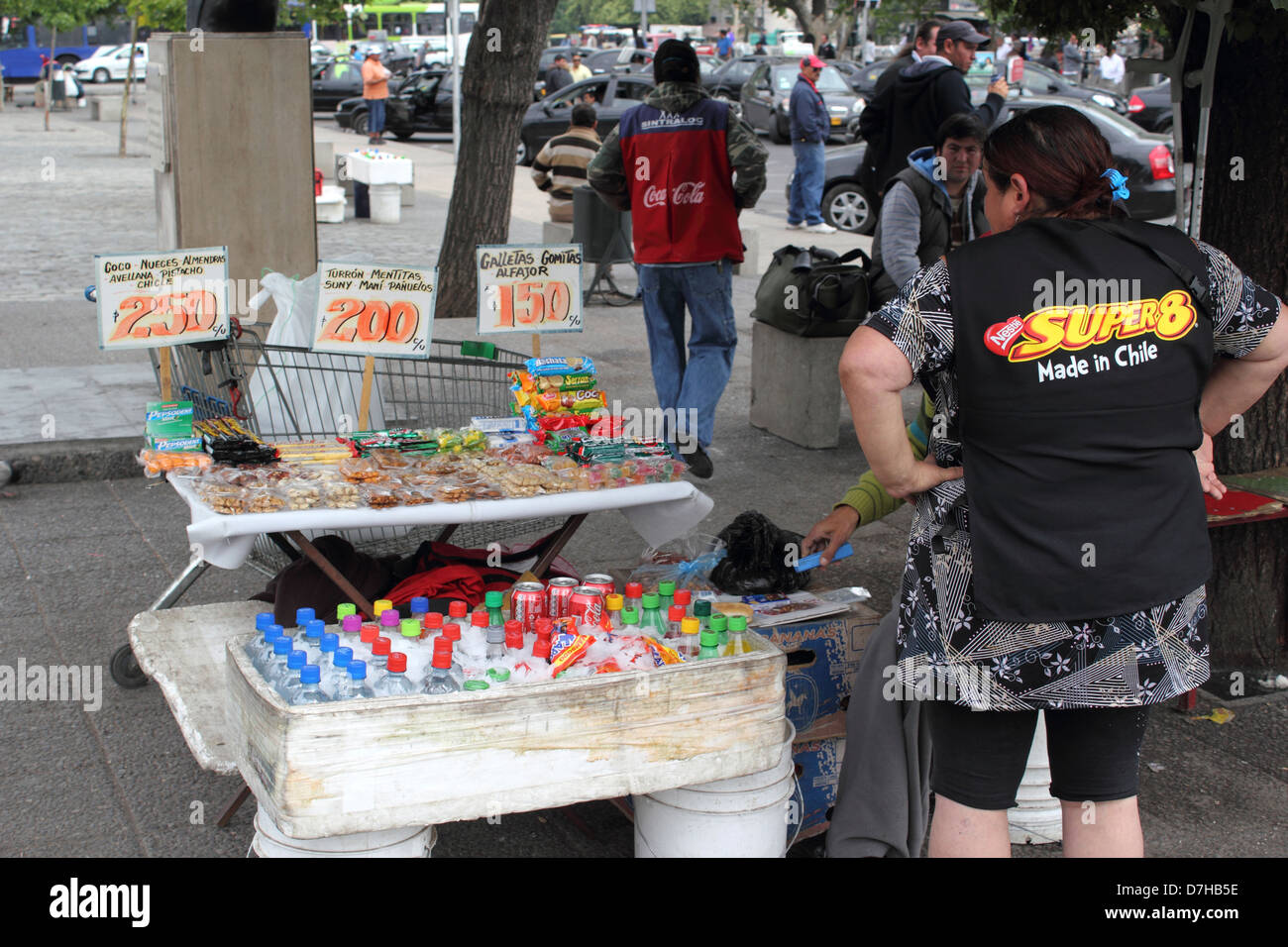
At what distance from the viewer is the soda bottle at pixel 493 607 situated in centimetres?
308

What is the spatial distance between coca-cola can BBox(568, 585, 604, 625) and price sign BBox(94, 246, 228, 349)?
1.53 m

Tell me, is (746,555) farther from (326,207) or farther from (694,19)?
(694,19)

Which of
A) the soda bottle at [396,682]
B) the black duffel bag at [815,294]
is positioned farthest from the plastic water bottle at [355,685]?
the black duffel bag at [815,294]

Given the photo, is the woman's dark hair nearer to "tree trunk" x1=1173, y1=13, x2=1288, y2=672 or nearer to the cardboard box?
the cardboard box

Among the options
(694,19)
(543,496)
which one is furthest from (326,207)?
(694,19)

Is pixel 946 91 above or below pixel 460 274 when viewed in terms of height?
above

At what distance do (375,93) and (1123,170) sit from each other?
14.5 m

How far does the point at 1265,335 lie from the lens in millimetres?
2645

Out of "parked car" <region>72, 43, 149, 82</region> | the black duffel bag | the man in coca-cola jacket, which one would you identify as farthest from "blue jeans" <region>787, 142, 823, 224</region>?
"parked car" <region>72, 43, 149, 82</region>

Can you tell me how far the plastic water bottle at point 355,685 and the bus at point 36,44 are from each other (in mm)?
38819

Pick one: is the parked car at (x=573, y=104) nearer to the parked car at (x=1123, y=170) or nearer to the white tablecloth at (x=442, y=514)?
the parked car at (x=1123, y=170)

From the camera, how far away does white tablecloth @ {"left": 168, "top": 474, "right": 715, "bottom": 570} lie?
10.5 feet

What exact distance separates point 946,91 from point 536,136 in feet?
53.2

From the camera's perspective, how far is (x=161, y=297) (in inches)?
151
